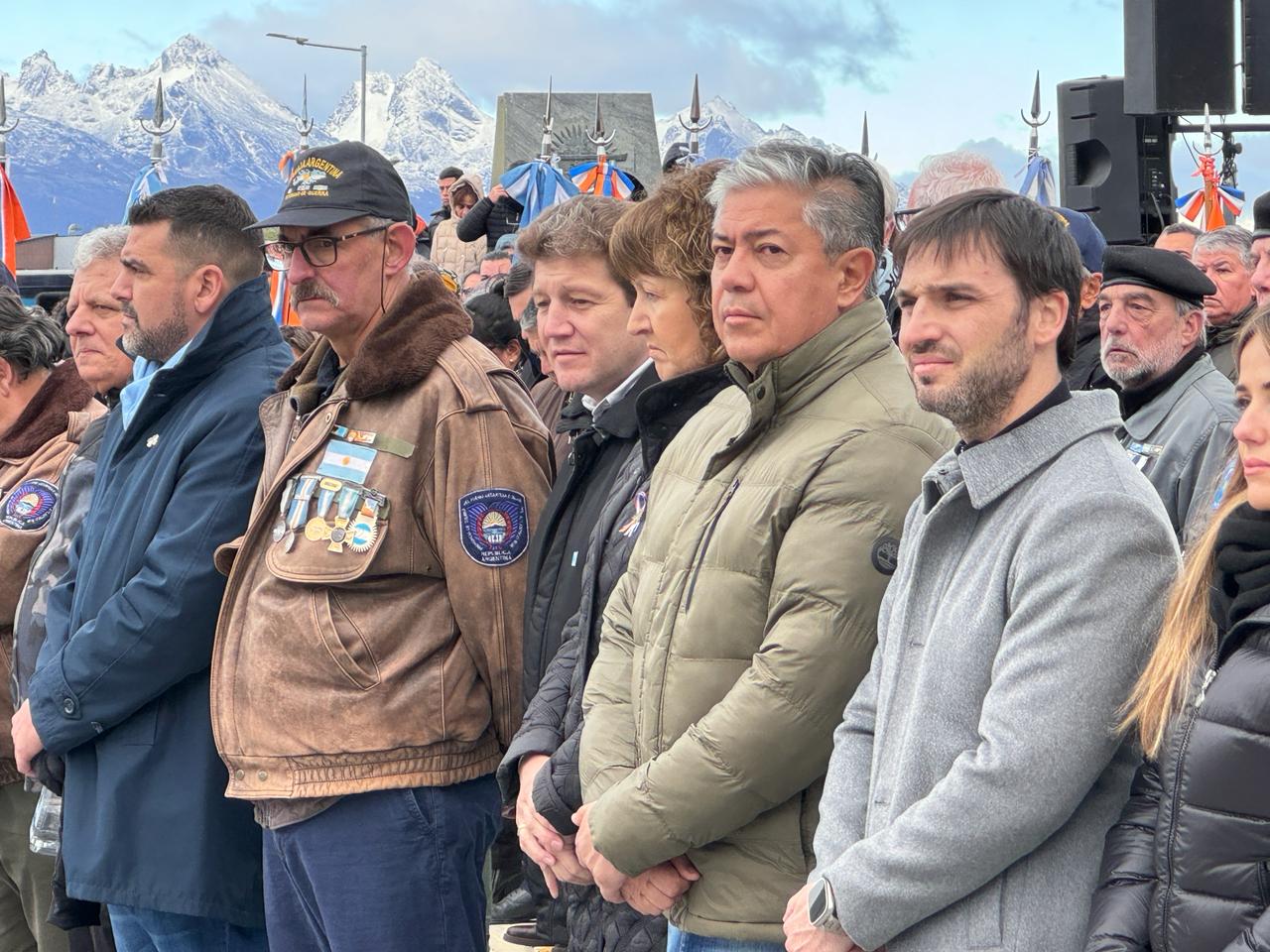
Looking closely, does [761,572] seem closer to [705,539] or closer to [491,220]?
[705,539]

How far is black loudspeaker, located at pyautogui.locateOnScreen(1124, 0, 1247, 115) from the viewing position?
8273 mm

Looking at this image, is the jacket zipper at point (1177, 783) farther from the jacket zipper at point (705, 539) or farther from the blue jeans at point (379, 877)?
the blue jeans at point (379, 877)

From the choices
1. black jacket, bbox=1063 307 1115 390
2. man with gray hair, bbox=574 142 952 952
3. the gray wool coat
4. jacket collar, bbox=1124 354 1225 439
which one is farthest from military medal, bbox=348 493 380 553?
black jacket, bbox=1063 307 1115 390

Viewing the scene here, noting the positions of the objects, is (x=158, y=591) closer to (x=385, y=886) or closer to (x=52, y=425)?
(x=385, y=886)

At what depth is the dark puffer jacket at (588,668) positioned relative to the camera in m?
3.17

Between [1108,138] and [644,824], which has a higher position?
[1108,138]

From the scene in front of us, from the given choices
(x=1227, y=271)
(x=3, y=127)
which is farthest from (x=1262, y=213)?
(x=3, y=127)

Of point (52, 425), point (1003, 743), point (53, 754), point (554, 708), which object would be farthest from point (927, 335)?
point (52, 425)

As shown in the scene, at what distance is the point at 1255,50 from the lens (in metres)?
8.58

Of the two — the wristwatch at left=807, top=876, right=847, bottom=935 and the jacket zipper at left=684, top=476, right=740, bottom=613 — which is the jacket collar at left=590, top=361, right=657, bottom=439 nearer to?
the jacket zipper at left=684, top=476, right=740, bottom=613

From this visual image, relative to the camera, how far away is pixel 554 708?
3.37 meters

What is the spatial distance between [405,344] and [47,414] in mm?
1926

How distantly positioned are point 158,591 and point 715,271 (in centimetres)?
165

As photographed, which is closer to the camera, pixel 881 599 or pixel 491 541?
pixel 881 599
